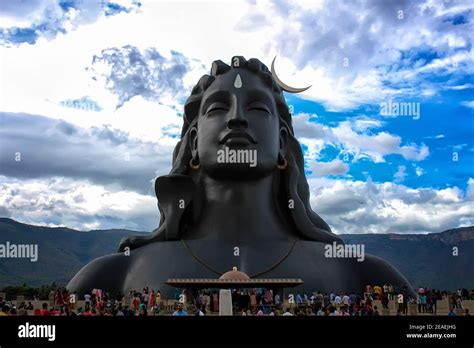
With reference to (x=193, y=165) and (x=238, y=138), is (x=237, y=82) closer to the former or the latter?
(x=238, y=138)

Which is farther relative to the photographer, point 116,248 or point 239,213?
point 116,248

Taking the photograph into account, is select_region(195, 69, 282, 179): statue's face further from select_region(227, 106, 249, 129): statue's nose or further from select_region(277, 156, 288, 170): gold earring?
select_region(277, 156, 288, 170): gold earring

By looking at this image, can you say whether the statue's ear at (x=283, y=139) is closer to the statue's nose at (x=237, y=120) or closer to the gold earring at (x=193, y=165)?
the statue's nose at (x=237, y=120)

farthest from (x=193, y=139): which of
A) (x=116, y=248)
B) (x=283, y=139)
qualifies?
(x=116, y=248)

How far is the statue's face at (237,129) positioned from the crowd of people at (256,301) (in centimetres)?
438

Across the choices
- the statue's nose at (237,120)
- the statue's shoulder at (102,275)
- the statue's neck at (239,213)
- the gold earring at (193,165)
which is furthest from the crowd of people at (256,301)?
the statue's nose at (237,120)

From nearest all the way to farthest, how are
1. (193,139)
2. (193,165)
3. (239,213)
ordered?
(239,213), (193,165), (193,139)

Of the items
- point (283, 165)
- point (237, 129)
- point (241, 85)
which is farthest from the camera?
point (283, 165)

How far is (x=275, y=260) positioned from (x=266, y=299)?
2408 millimetres

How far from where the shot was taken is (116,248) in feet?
395

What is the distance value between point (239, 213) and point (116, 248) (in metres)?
100

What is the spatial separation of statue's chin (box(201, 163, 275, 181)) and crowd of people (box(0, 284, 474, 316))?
408 centimetres
